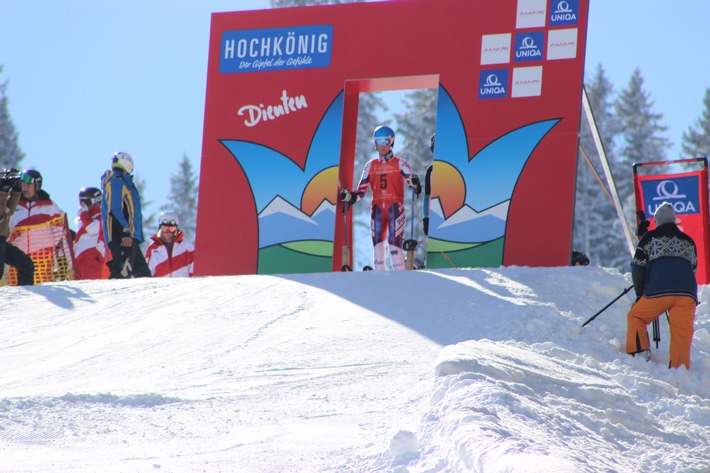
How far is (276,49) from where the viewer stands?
14.2 m

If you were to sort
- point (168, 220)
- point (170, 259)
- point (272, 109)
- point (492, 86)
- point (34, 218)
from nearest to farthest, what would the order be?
point (492, 86)
point (34, 218)
point (272, 109)
point (168, 220)
point (170, 259)

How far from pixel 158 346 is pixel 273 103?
5.78 m

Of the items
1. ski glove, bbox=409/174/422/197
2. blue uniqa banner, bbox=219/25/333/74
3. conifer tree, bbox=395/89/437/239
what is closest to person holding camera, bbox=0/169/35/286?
blue uniqa banner, bbox=219/25/333/74

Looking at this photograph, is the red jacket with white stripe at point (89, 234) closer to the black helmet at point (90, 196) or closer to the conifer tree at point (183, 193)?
the black helmet at point (90, 196)

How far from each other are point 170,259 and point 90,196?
1.49 meters

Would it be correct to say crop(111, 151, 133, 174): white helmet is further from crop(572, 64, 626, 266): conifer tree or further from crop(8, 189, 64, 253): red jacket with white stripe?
crop(572, 64, 626, 266): conifer tree

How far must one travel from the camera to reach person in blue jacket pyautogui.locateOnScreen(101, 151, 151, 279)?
12.6m

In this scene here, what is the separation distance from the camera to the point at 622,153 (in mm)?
39562

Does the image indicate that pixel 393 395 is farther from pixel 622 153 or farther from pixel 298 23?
pixel 622 153

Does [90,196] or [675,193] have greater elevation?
[675,193]

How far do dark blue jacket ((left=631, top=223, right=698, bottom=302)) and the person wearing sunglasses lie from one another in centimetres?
768

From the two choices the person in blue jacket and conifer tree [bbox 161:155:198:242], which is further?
conifer tree [bbox 161:155:198:242]

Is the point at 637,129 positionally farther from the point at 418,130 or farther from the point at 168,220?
the point at 168,220

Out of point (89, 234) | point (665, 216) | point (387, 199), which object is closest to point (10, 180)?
point (89, 234)
